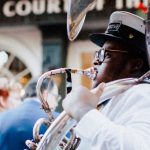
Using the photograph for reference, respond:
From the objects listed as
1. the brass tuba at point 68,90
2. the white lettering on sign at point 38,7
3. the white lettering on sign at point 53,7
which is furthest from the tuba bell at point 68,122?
the white lettering on sign at point 38,7

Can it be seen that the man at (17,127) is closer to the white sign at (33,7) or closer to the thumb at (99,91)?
the thumb at (99,91)

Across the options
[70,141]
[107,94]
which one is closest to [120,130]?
[107,94]

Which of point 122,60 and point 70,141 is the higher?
point 122,60

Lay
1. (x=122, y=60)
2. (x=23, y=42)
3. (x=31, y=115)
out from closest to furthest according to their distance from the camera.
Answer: (x=122, y=60), (x=31, y=115), (x=23, y=42)

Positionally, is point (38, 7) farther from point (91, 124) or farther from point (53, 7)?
point (91, 124)

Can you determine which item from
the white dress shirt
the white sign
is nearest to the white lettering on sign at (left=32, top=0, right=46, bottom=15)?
the white sign

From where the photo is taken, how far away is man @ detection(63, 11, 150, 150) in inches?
83.4

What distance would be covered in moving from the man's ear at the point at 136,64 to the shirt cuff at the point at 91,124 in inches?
22.3

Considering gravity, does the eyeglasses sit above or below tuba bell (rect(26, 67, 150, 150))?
above

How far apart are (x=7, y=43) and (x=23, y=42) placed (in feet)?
1.18

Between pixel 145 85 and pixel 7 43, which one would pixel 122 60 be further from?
pixel 7 43

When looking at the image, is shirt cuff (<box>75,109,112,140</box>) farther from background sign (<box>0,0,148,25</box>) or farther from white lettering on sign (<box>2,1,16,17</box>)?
white lettering on sign (<box>2,1,16,17</box>)

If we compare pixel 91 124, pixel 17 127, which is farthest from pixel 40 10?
pixel 91 124

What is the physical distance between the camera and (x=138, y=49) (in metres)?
2.78
